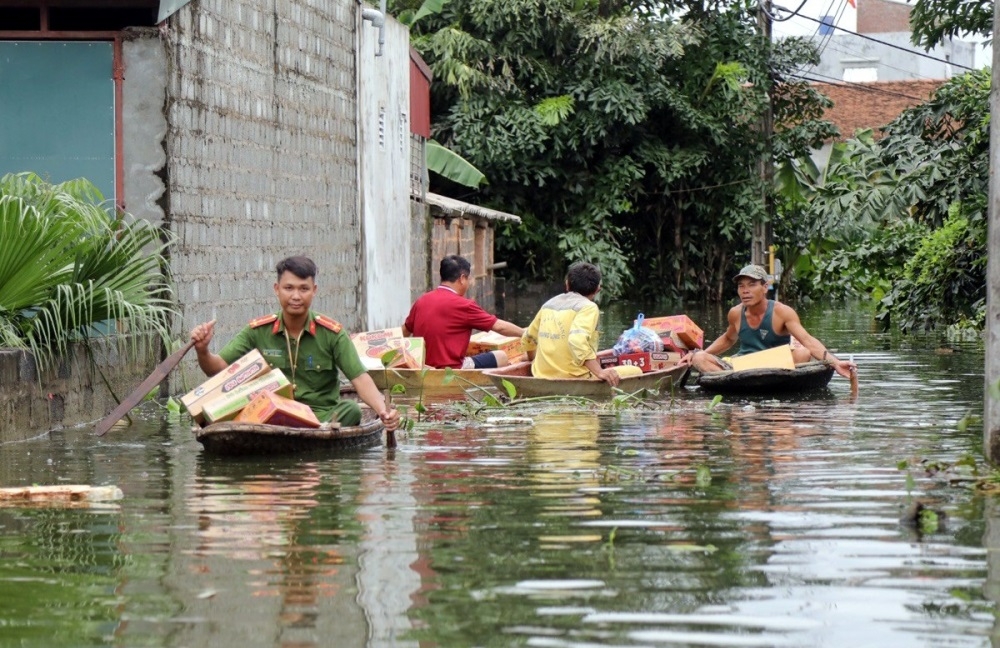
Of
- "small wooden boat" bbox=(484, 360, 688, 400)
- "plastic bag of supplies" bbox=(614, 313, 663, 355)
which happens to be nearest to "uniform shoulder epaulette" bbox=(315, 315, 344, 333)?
"small wooden boat" bbox=(484, 360, 688, 400)

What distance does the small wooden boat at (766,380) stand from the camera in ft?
48.8

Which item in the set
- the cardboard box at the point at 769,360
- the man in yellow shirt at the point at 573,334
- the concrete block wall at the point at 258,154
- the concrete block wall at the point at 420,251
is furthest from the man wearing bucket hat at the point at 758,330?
the concrete block wall at the point at 420,251

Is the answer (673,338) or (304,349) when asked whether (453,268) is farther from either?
(304,349)

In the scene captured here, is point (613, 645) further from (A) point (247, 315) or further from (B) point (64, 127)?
(A) point (247, 315)

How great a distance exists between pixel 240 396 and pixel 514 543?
3529 mm

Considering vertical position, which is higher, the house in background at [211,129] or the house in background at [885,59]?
the house in background at [885,59]

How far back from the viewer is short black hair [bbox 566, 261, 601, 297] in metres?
14.4

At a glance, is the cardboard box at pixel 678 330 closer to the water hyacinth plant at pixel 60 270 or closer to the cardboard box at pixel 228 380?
the water hyacinth plant at pixel 60 270

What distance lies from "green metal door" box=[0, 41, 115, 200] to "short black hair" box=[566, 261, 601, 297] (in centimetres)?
400

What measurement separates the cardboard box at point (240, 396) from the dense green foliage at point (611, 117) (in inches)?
967

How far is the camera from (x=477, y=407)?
1358 centimetres

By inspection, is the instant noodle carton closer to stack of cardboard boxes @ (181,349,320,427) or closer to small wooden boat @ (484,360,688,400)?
small wooden boat @ (484,360,688,400)

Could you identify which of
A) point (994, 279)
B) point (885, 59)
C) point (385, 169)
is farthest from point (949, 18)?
point (885, 59)

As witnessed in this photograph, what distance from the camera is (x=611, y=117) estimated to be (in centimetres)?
3619
